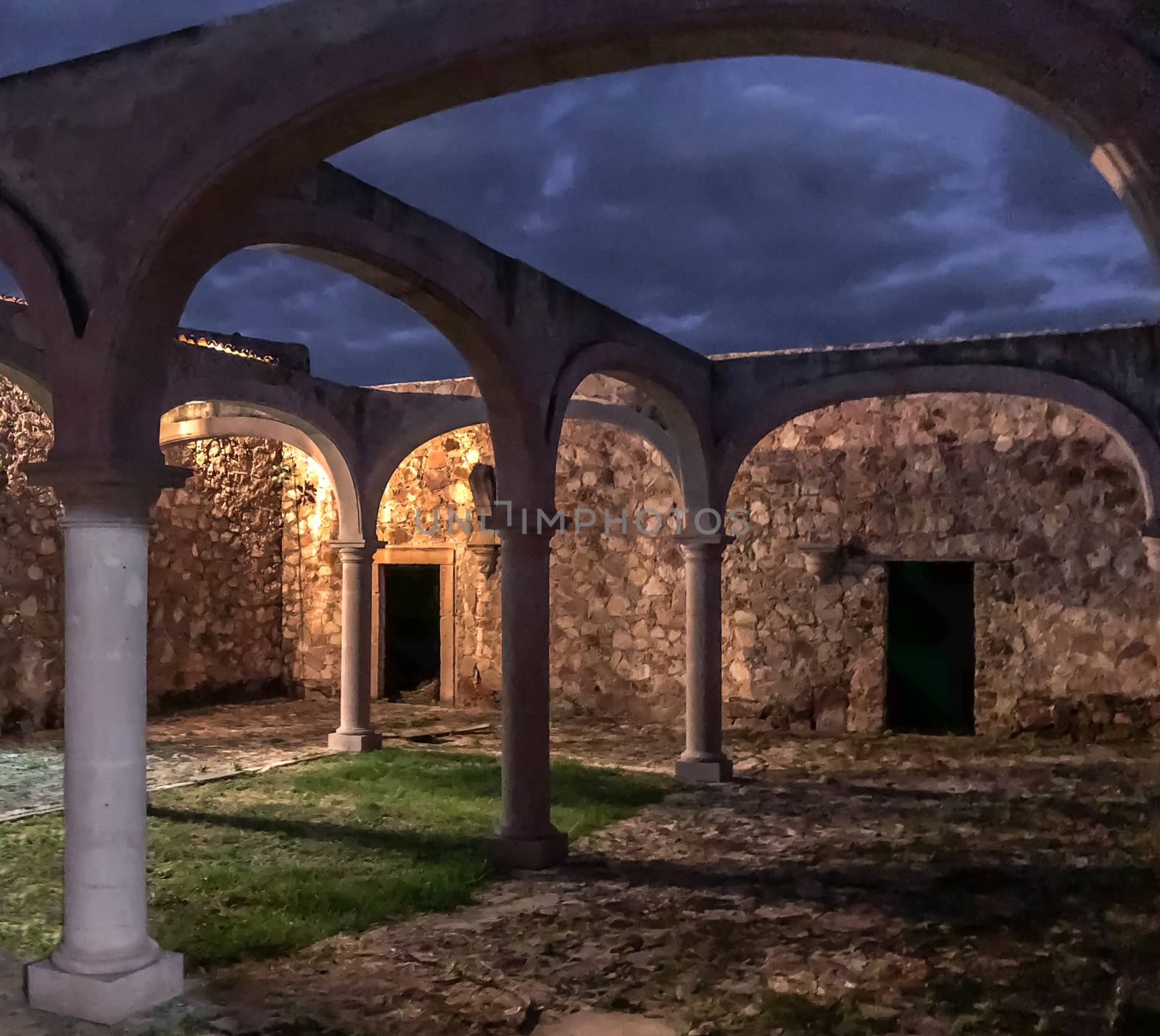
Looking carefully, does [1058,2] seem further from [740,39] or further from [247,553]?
[247,553]

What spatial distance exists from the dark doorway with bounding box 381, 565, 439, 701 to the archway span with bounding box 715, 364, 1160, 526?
6.81m

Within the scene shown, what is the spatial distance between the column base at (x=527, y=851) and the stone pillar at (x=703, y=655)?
2833 millimetres

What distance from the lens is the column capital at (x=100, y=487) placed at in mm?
3877

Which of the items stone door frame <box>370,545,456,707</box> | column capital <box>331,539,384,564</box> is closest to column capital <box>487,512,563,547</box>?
column capital <box>331,539,384,564</box>

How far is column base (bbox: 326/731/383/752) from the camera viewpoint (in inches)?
391

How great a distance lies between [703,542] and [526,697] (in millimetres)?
3045

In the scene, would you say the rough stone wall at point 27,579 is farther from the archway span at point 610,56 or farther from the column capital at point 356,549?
the archway span at point 610,56

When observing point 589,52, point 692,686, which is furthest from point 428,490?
point 589,52

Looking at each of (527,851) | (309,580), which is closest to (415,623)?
(309,580)

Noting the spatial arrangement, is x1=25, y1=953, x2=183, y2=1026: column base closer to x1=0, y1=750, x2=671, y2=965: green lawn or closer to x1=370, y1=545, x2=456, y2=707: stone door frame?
x1=0, y1=750, x2=671, y2=965: green lawn

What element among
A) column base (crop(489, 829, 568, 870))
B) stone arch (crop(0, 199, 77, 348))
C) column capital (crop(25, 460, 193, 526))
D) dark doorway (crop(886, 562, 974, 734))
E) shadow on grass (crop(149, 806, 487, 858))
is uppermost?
stone arch (crop(0, 199, 77, 348))

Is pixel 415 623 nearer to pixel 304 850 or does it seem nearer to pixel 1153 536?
pixel 304 850

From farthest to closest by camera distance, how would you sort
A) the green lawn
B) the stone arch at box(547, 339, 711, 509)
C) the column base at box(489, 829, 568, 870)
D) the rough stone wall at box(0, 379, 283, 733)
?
the rough stone wall at box(0, 379, 283, 733)
the stone arch at box(547, 339, 711, 509)
the column base at box(489, 829, 568, 870)
the green lawn

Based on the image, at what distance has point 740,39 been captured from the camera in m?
3.32
